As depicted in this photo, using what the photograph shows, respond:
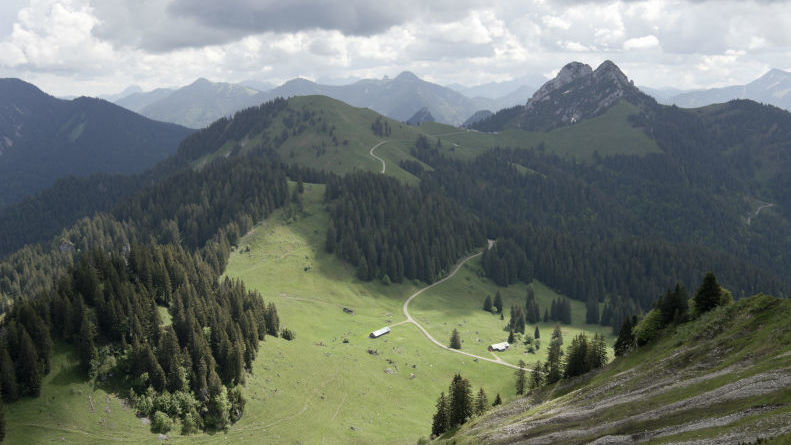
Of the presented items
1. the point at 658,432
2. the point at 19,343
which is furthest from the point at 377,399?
the point at 658,432

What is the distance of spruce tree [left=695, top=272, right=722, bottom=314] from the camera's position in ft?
207

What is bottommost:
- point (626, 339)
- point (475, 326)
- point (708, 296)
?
point (475, 326)

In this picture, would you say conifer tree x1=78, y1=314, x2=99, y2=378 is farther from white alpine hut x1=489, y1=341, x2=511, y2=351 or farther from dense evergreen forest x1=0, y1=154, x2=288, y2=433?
white alpine hut x1=489, y1=341, x2=511, y2=351

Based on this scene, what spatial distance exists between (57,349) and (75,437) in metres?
17.2

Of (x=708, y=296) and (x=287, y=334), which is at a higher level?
(x=708, y=296)

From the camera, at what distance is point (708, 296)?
63.4 metres

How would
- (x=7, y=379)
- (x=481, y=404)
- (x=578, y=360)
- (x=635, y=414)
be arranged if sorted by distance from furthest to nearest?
(x=481, y=404) → (x=578, y=360) → (x=7, y=379) → (x=635, y=414)

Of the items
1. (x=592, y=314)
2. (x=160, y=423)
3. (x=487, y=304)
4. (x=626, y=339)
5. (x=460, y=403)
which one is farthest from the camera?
(x=487, y=304)

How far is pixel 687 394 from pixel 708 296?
26828 mm

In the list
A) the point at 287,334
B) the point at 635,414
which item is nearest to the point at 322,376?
the point at 287,334

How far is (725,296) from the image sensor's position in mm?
63938

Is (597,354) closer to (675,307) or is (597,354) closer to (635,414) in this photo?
(675,307)

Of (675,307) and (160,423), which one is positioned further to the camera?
(160,423)

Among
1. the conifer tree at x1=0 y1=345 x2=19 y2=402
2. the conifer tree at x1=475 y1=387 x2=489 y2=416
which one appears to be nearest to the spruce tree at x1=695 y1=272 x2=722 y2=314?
the conifer tree at x1=475 y1=387 x2=489 y2=416
